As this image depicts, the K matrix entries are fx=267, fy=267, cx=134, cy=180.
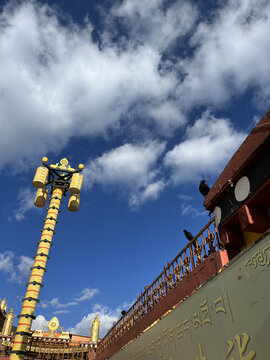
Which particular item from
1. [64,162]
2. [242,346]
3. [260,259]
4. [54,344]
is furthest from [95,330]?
[260,259]

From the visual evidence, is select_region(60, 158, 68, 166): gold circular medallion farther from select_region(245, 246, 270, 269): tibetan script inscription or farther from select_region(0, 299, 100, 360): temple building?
select_region(245, 246, 270, 269): tibetan script inscription

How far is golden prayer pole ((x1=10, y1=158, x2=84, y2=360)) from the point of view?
40.8ft

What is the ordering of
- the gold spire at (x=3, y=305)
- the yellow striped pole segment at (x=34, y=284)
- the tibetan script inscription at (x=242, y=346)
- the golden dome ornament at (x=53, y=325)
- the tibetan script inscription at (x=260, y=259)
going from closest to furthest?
the tibetan script inscription at (x=242, y=346), the tibetan script inscription at (x=260, y=259), the yellow striped pole segment at (x=34, y=284), the golden dome ornament at (x=53, y=325), the gold spire at (x=3, y=305)

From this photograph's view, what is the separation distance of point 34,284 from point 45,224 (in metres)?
3.37

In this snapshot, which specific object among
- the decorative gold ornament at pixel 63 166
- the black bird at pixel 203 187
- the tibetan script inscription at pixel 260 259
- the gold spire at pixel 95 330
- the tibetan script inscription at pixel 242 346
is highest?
the decorative gold ornament at pixel 63 166

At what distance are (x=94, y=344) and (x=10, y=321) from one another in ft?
27.3

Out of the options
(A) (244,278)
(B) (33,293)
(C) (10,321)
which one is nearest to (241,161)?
(A) (244,278)

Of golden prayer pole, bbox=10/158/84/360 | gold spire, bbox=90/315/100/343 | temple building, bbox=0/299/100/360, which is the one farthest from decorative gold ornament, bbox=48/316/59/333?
golden prayer pole, bbox=10/158/84/360

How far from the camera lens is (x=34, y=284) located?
13484 millimetres

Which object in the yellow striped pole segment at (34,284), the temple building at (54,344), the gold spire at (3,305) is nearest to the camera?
the yellow striped pole segment at (34,284)

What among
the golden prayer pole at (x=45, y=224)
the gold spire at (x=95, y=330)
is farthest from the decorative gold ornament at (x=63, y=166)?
the gold spire at (x=95, y=330)

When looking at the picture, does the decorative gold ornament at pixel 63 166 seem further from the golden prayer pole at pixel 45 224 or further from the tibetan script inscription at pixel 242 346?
the tibetan script inscription at pixel 242 346

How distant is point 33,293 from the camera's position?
43.4ft

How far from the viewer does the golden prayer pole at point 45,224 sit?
12.4m
